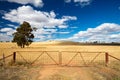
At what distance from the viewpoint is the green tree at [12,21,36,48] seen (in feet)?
211

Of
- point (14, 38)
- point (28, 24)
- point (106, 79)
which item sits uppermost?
point (28, 24)

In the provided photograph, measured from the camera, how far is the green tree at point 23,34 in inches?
2537

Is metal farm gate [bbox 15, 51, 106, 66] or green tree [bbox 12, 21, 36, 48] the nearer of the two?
metal farm gate [bbox 15, 51, 106, 66]

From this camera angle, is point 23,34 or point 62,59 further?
point 23,34

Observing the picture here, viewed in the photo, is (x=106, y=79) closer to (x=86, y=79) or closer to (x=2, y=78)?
(x=86, y=79)

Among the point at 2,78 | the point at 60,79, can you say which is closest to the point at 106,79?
the point at 60,79

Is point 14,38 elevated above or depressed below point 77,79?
above

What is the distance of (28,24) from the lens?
222ft

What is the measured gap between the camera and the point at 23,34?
65375mm

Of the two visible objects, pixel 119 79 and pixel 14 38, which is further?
pixel 14 38

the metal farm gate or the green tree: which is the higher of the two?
the green tree

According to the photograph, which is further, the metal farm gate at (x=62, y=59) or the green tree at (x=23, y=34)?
the green tree at (x=23, y=34)

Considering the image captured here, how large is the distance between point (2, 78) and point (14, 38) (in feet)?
173

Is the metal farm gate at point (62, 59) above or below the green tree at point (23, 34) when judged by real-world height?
below
